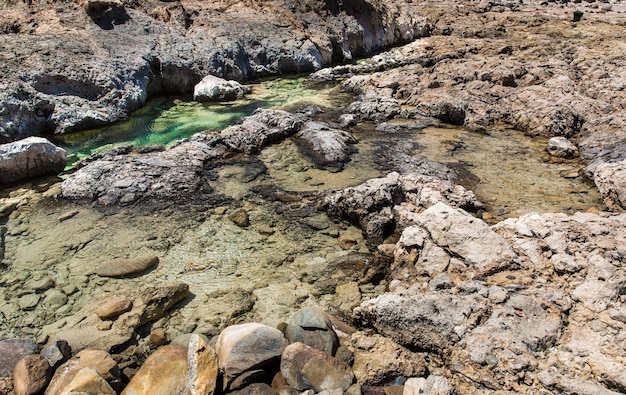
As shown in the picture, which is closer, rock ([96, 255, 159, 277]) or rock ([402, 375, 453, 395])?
rock ([402, 375, 453, 395])

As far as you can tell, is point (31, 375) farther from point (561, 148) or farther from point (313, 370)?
point (561, 148)

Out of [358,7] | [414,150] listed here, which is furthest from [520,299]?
[358,7]

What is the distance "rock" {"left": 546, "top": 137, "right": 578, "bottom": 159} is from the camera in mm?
8828

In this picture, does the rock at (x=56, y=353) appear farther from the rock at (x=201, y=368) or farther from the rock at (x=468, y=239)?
the rock at (x=468, y=239)

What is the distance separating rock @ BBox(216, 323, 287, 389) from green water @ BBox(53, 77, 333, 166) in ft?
23.9

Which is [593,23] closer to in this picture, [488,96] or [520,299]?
[488,96]

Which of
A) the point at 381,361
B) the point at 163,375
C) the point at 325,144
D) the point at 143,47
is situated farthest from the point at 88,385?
the point at 143,47

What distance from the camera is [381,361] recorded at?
13.5 feet

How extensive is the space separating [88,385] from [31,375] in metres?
0.70

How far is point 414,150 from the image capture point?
30.9 ft

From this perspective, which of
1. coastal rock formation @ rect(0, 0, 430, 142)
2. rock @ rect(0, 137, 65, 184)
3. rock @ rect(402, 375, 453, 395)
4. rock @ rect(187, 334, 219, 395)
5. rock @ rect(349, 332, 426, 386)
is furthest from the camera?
coastal rock formation @ rect(0, 0, 430, 142)

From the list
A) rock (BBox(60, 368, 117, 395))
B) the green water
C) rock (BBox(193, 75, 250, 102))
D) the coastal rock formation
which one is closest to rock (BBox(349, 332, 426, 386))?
rock (BBox(60, 368, 117, 395))

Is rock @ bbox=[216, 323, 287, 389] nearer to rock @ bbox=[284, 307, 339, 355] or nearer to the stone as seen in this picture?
rock @ bbox=[284, 307, 339, 355]

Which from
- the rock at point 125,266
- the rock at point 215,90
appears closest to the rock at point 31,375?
the rock at point 125,266
